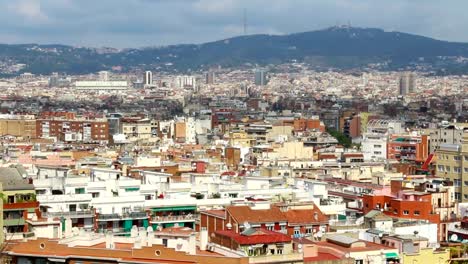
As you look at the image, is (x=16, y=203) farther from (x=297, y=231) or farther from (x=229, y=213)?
(x=297, y=231)

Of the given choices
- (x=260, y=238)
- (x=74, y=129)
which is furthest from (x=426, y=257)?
(x=74, y=129)

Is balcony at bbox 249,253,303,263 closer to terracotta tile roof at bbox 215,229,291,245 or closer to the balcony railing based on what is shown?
terracotta tile roof at bbox 215,229,291,245

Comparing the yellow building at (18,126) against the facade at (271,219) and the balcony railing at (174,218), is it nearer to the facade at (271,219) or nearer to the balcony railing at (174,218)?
the balcony railing at (174,218)

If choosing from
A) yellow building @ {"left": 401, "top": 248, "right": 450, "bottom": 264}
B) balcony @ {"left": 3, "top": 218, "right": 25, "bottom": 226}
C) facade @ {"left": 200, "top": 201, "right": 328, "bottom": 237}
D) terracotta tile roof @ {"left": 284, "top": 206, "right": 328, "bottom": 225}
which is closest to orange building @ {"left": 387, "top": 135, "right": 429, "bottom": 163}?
terracotta tile roof @ {"left": 284, "top": 206, "right": 328, "bottom": 225}

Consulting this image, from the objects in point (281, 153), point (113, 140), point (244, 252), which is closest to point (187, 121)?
point (113, 140)

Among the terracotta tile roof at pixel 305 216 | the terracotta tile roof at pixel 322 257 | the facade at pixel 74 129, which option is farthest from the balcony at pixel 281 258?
the facade at pixel 74 129

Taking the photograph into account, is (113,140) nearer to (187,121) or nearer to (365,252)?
(187,121)
